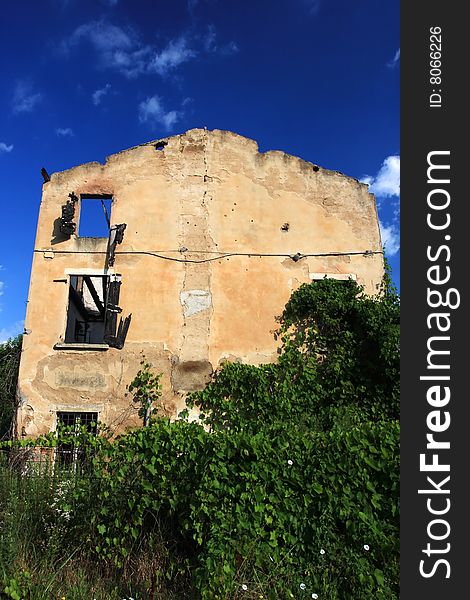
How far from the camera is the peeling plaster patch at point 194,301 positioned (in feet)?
36.9

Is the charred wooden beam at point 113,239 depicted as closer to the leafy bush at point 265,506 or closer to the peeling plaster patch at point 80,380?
the peeling plaster patch at point 80,380

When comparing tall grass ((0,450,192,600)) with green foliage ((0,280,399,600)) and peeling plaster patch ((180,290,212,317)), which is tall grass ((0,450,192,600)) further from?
peeling plaster patch ((180,290,212,317))

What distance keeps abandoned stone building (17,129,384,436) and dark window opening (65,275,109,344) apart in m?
0.47

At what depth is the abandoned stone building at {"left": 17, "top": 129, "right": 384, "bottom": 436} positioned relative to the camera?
35.3 feet

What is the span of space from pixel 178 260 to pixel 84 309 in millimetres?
5676

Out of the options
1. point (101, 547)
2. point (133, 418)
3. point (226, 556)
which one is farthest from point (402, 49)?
point (133, 418)

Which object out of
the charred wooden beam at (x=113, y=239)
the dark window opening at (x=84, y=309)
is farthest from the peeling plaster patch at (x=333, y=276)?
the dark window opening at (x=84, y=309)

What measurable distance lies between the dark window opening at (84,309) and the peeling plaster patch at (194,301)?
2038 mm

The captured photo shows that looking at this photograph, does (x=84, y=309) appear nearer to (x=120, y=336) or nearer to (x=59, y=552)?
(x=120, y=336)

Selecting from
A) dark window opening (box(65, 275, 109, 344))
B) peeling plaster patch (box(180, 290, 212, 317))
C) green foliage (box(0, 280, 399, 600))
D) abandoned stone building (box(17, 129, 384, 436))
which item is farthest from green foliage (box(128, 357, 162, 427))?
green foliage (box(0, 280, 399, 600))

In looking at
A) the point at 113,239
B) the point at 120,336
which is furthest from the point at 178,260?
the point at 120,336

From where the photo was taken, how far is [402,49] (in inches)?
131

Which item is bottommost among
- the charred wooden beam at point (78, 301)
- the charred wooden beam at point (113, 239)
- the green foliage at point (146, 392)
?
the green foliage at point (146, 392)

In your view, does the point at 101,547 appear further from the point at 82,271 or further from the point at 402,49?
the point at 82,271
